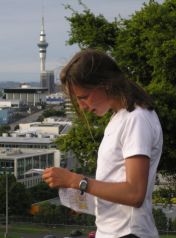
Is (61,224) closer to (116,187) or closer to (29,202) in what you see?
(29,202)

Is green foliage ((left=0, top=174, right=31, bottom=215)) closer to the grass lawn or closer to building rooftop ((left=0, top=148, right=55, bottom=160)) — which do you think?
the grass lawn

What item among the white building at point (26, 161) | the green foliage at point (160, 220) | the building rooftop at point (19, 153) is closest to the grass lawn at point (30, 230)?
the green foliage at point (160, 220)

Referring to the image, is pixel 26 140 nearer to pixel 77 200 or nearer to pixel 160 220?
pixel 160 220

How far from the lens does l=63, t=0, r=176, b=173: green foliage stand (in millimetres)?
10297

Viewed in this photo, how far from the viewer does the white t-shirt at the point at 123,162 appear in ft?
6.64

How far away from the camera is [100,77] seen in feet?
6.82

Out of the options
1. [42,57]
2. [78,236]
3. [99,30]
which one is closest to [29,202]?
[78,236]

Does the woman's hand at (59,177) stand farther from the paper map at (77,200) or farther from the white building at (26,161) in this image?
the white building at (26,161)

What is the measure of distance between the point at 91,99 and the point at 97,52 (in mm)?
153

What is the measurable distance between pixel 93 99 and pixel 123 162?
0.22m

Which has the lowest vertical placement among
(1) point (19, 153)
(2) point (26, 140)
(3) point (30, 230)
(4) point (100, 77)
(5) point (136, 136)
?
(2) point (26, 140)

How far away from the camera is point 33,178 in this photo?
42.0 m

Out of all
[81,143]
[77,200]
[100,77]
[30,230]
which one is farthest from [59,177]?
[30,230]

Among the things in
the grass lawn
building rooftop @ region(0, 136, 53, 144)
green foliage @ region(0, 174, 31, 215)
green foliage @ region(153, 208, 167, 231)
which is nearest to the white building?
building rooftop @ region(0, 136, 53, 144)
